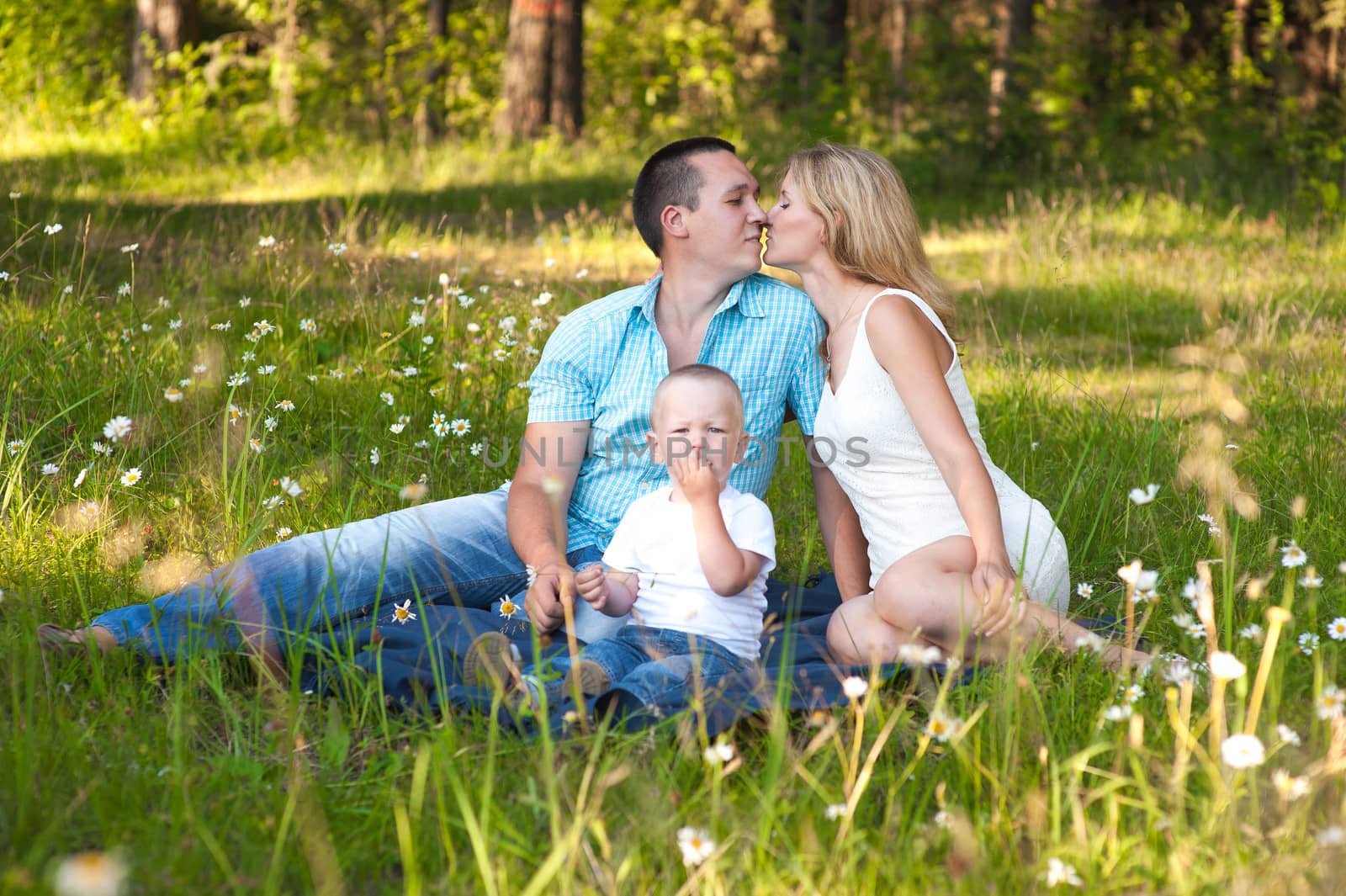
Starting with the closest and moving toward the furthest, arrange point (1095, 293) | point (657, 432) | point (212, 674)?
point (212, 674) → point (657, 432) → point (1095, 293)

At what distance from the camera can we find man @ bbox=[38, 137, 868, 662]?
10.4ft

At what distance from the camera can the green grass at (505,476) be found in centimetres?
186

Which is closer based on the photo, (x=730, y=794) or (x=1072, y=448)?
(x=730, y=794)

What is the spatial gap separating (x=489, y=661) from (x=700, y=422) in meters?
0.73

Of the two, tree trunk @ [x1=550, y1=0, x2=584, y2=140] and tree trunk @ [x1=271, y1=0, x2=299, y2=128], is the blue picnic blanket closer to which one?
tree trunk @ [x1=550, y1=0, x2=584, y2=140]

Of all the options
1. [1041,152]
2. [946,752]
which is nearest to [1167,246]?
[1041,152]

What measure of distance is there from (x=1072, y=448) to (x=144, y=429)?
3.02 meters

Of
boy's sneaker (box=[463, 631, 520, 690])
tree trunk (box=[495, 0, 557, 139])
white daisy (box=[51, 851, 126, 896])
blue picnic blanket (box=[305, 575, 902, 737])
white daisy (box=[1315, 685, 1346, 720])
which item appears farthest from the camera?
tree trunk (box=[495, 0, 557, 139])

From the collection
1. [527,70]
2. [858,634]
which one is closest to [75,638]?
[858,634]

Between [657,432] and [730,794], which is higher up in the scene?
[657,432]

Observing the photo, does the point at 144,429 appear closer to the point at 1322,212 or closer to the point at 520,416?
the point at 520,416

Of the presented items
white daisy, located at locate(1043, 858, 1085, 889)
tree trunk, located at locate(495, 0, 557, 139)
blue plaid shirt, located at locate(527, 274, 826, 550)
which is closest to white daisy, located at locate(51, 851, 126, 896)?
white daisy, located at locate(1043, 858, 1085, 889)

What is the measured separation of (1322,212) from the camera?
25.4 ft

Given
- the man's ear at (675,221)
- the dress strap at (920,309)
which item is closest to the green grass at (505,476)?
the dress strap at (920,309)
